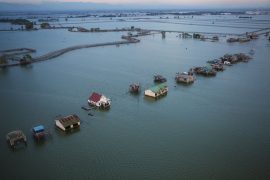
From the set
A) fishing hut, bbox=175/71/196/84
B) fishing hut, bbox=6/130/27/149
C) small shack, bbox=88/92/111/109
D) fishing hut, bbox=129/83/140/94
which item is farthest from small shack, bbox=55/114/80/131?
fishing hut, bbox=175/71/196/84

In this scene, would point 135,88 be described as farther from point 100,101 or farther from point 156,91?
point 100,101

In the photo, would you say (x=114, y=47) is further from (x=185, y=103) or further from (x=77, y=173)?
(x=77, y=173)

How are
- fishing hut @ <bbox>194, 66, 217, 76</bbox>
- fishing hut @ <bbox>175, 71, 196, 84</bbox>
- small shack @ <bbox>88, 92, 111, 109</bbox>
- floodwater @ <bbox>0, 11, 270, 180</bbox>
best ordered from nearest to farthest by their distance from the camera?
floodwater @ <bbox>0, 11, 270, 180</bbox> → small shack @ <bbox>88, 92, 111, 109</bbox> → fishing hut @ <bbox>175, 71, 196, 84</bbox> → fishing hut @ <bbox>194, 66, 217, 76</bbox>

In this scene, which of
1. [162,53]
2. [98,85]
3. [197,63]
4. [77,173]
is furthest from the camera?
[162,53]

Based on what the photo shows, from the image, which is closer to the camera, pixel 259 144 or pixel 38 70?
pixel 259 144

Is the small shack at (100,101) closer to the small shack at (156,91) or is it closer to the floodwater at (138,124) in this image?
the floodwater at (138,124)

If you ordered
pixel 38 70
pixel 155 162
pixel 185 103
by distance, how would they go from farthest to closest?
pixel 38 70, pixel 185 103, pixel 155 162

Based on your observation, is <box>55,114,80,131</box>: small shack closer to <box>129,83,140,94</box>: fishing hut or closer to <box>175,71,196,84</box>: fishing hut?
<box>129,83,140,94</box>: fishing hut

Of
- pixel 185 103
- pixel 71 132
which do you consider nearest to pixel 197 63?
pixel 185 103
